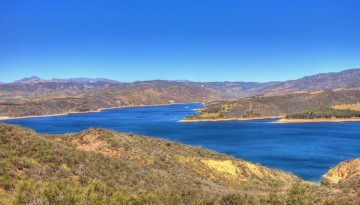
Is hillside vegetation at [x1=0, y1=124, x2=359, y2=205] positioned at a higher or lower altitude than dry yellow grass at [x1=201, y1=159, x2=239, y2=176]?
higher

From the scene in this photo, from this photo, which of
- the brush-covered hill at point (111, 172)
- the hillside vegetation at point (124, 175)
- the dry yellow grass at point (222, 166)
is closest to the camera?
the brush-covered hill at point (111, 172)

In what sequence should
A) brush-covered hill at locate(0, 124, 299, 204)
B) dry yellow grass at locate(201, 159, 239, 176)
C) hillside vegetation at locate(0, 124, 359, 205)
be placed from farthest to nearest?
dry yellow grass at locate(201, 159, 239, 176)
hillside vegetation at locate(0, 124, 359, 205)
brush-covered hill at locate(0, 124, 299, 204)

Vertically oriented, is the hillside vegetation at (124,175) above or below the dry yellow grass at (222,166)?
above

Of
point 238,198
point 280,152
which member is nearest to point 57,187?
point 238,198

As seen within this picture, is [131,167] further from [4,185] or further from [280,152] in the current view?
[280,152]

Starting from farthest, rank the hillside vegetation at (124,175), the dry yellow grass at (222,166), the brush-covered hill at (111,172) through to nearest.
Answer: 1. the dry yellow grass at (222,166)
2. the hillside vegetation at (124,175)
3. the brush-covered hill at (111,172)

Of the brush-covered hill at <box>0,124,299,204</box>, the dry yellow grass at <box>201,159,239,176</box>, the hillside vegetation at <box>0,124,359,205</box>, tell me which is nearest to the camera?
the brush-covered hill at <box>0,124,299,204</box>

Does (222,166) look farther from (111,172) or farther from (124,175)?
(111,172)

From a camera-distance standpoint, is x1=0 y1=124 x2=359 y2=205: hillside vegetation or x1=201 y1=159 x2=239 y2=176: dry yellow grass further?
x1=201 y1=159 x2=239 y2=176: dry yellow grass

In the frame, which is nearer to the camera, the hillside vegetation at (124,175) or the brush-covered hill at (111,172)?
the brush-covered hill at (111,172)
